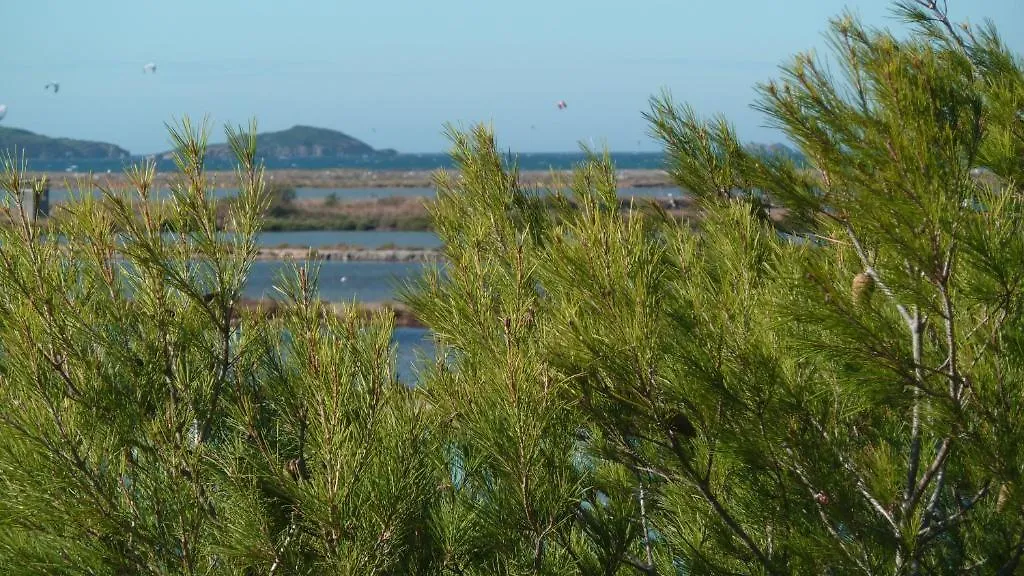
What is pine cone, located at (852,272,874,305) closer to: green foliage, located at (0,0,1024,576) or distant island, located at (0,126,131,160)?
green foliage, located at (0,0,1024,576)

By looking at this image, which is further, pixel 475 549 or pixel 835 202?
pixel 475 549

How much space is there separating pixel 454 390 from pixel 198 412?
605 mm

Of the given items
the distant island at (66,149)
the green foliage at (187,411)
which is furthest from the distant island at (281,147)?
the green foliage at (187,411)

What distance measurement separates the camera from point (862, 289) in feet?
6.82

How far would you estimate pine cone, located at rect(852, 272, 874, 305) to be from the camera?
2.06 meters

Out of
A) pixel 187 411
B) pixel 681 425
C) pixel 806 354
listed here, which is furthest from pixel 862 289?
pixel 187 411

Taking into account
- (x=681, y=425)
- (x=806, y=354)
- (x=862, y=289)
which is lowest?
(x=681, y=425)

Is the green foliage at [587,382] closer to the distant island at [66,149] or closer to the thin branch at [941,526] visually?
the thin branch at [941,526]

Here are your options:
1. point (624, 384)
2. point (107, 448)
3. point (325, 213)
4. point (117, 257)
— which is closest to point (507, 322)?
point (624, 384)

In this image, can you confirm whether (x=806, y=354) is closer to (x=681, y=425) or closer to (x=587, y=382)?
(x=681, y=425)

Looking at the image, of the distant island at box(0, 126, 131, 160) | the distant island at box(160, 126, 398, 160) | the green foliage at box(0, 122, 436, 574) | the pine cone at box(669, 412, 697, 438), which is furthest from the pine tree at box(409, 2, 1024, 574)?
the distant island at box(160, 126, 398, 160)

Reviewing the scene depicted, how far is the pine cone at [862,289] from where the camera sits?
6.77 feet

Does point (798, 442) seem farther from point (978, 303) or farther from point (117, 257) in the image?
point (117, 257)

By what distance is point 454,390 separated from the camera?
8.71ft
